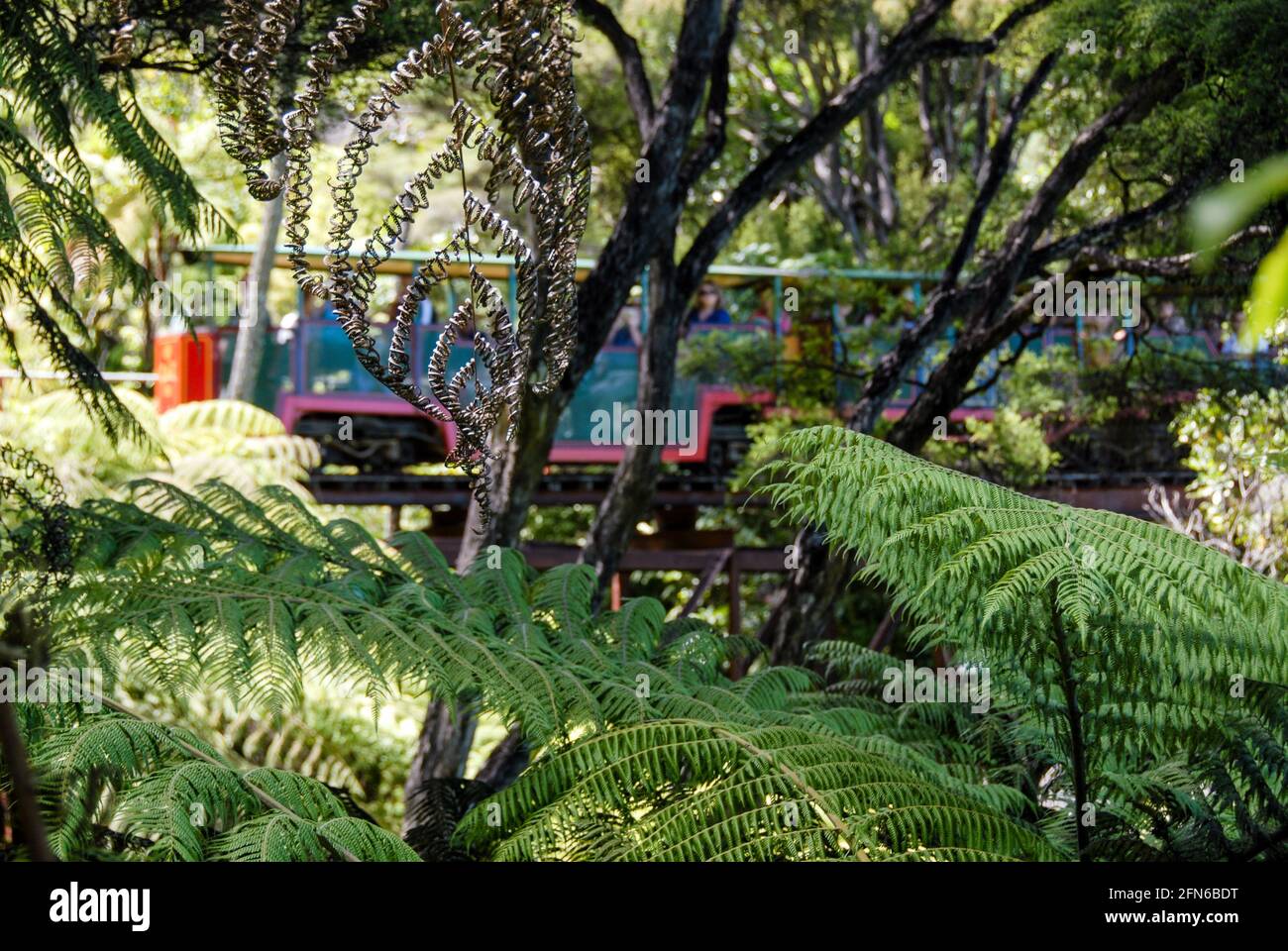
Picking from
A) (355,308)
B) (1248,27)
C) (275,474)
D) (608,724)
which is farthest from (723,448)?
(355,308)

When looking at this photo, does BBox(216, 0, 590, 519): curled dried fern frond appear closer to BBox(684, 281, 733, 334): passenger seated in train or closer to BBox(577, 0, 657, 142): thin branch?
BBox(577, 0, 657, 142): thin branch

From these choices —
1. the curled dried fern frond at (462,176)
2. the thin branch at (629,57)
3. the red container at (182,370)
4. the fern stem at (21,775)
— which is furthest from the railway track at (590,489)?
the fern stem at (21,775)

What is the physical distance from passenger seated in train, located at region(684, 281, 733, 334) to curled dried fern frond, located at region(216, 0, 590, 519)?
7.20 meters

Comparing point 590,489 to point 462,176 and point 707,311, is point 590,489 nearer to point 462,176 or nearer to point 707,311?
point 707,311

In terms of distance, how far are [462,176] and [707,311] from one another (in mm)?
7999

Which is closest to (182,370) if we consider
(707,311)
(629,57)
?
(707,311)

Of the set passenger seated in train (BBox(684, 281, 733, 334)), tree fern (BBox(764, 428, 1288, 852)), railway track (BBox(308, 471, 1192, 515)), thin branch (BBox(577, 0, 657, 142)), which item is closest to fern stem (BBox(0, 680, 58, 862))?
tree fern (BBox(764, 428, 1288, 852))

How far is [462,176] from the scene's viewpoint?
1735mm

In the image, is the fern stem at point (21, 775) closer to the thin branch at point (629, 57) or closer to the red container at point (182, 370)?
the thin branch at point (629, 57)

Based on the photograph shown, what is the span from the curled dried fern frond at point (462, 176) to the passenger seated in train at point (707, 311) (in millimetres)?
7200

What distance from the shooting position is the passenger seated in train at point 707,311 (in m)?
9.34
